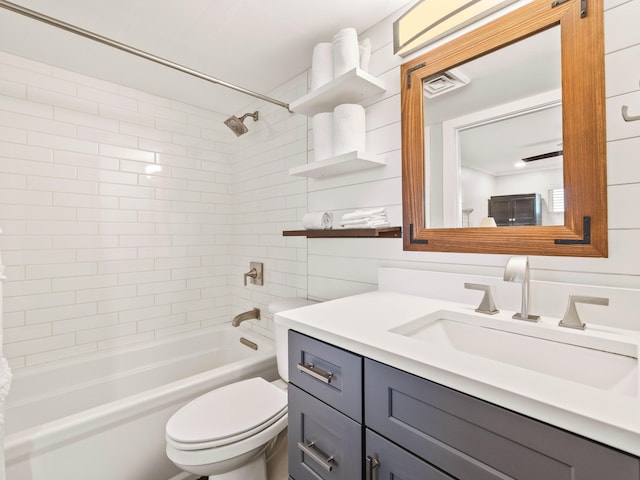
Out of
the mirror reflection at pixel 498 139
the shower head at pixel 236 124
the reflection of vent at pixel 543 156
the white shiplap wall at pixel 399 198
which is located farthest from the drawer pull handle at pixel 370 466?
the shower head at pixel 236 124

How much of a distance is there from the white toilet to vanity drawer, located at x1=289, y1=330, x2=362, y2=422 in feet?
1.41

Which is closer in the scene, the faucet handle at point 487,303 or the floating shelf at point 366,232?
the faucet handle at point 487,303

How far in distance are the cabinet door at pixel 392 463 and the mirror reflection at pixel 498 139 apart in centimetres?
83

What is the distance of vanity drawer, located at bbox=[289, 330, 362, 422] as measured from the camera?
0.80 m

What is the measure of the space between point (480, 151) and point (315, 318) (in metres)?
0.89

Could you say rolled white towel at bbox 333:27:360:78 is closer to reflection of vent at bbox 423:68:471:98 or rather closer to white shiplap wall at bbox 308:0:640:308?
white shiplap wall at bbox 308:0:640:308

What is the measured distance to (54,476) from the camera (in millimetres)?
1188

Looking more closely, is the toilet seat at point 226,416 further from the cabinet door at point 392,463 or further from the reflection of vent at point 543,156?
the reflection of vent at point 543,156

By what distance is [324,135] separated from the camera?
157 centimetres

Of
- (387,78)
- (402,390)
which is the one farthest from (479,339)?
(387,78)

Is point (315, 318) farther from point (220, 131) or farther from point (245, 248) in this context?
point (220, 131)

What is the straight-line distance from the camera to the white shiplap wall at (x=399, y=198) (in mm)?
876

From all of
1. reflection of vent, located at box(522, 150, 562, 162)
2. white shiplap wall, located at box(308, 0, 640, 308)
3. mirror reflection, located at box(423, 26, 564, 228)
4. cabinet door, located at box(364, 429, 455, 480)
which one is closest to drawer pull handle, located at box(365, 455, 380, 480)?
cabinet door, located at box(364, 429, 455, 480)

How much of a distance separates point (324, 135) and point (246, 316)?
4.59 feet
